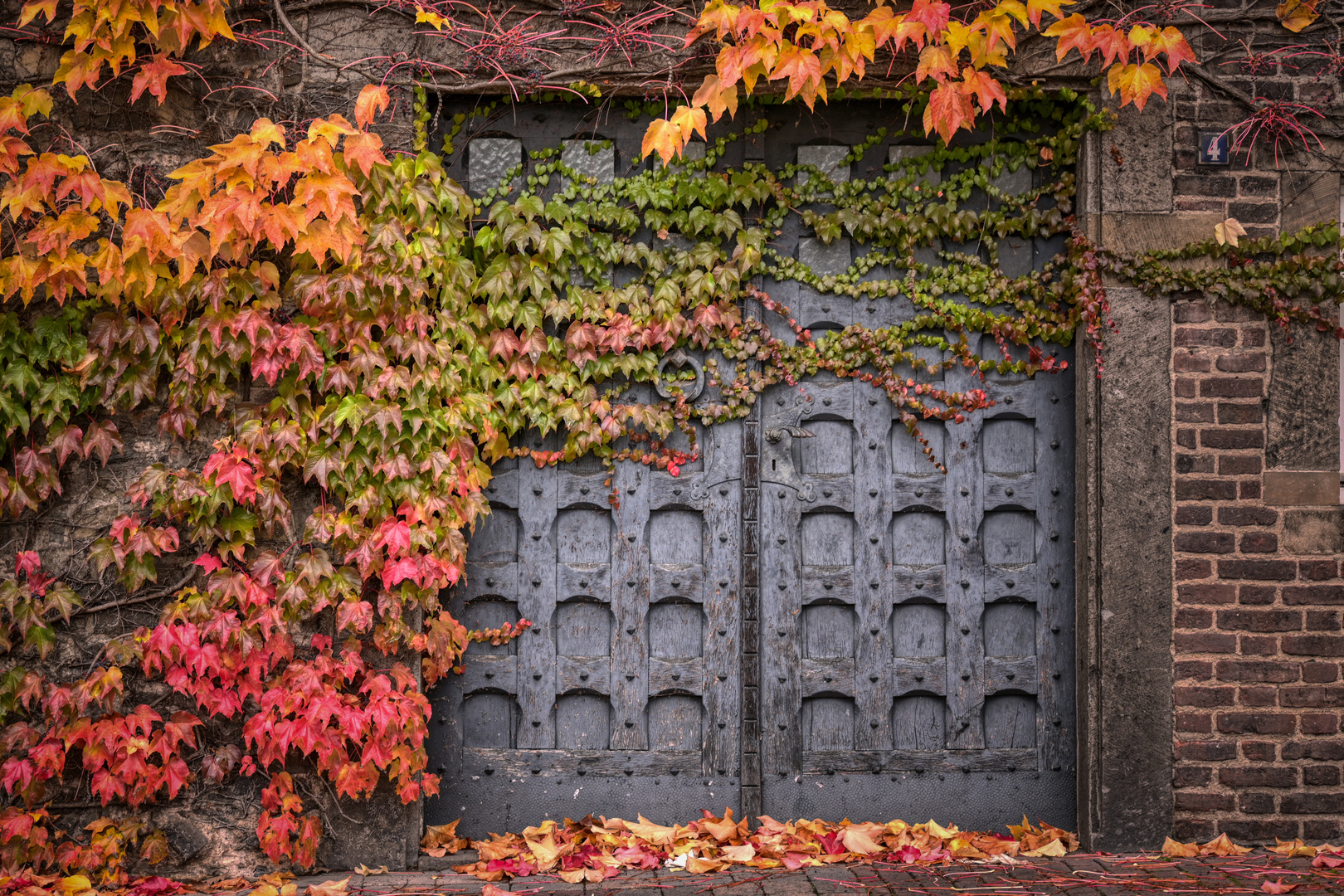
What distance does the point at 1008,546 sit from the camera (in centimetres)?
381

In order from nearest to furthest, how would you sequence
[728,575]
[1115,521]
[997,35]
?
[997,35] < [1115,521] < [728,575]

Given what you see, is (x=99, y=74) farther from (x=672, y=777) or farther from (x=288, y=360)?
(x=672, y=777)

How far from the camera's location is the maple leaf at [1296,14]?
3.48m

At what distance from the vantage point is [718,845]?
11.6 ft

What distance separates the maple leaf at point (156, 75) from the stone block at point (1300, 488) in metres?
4.41

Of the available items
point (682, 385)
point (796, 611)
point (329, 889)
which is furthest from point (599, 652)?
point (329, 889)

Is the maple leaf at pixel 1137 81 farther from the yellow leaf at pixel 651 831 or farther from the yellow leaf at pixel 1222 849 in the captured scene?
the yellow leaf at pixel 651 831

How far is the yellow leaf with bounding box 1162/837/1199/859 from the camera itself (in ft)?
11.3

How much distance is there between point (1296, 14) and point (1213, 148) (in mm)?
593

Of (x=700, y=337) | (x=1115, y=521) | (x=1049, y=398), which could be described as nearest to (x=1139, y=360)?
(x=1049, y=398)

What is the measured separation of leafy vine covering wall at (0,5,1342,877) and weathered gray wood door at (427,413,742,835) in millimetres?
211

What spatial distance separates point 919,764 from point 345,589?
95.1 inches

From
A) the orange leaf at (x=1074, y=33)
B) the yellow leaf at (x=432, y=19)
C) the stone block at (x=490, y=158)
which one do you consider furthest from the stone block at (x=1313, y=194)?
the yellow leaf at (x=432, y=19)

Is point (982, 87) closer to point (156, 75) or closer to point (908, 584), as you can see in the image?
point (908, 584)
